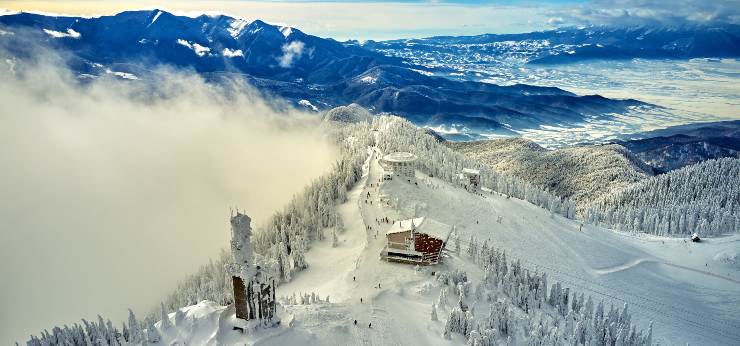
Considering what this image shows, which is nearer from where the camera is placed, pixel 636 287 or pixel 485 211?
pixel 636 287

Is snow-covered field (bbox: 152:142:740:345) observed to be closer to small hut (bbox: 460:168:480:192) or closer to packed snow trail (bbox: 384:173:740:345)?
packed snow trail (bbox: 384:173:740:345)

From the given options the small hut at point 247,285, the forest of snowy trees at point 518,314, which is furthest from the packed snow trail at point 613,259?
the small hut at point 247,285

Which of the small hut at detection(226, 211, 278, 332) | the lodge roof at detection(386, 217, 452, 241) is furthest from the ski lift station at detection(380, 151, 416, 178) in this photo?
the small hut at detection(226, 211, 278, 332)

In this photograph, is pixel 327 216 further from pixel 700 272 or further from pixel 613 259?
pixel 700 272

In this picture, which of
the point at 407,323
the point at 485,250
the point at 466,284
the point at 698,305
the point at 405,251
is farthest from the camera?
the point at 698,305

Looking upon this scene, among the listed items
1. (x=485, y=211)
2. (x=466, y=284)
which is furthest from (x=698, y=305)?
(x=466, y=284)

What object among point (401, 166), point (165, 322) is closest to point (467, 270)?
point (165, 322)

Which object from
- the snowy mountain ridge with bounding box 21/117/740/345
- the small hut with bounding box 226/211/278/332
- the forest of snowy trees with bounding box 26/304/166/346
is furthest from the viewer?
the snowy mountain ridge with bounding box 21/117/740/345
